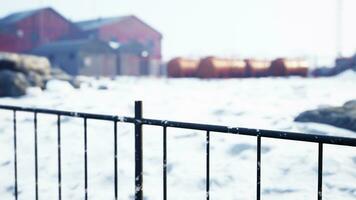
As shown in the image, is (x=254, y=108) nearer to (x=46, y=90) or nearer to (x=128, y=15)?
(x=46, y=90)

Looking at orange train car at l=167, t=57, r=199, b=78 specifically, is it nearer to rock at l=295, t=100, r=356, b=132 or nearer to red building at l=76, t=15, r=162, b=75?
red building at l=76, t=15, r=162, b=75

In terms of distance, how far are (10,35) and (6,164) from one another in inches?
1754

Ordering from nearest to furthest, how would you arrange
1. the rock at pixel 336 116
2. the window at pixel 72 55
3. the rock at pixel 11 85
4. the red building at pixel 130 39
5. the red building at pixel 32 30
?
1. the rock at pixel 336 116
2. the rock at pixel 11 85
3. the window at pixel 72 55
4. the red building at pixel 130 39
5. the red building at pixel 32 30

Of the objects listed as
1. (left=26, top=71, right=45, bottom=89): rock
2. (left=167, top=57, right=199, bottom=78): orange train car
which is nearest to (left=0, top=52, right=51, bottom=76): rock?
(left=26, top=71, right=45, bottom=89): rock

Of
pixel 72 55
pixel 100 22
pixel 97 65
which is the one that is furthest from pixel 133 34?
pixel 72 55

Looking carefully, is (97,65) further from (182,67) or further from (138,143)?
(138,143)

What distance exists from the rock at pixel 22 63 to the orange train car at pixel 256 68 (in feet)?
60.8

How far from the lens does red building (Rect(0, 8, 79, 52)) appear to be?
45719 millimetres

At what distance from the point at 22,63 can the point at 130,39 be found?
4053 centimetres

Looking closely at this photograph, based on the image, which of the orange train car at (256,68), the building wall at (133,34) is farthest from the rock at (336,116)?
the building wall at (133,34)

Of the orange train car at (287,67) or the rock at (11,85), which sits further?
the orange train car at (287,67)

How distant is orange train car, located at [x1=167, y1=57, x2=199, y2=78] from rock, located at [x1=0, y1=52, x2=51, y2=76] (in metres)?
13.8

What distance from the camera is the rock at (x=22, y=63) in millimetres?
13477

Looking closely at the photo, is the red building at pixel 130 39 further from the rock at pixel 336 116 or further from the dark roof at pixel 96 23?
the rock at pixel 336 116
